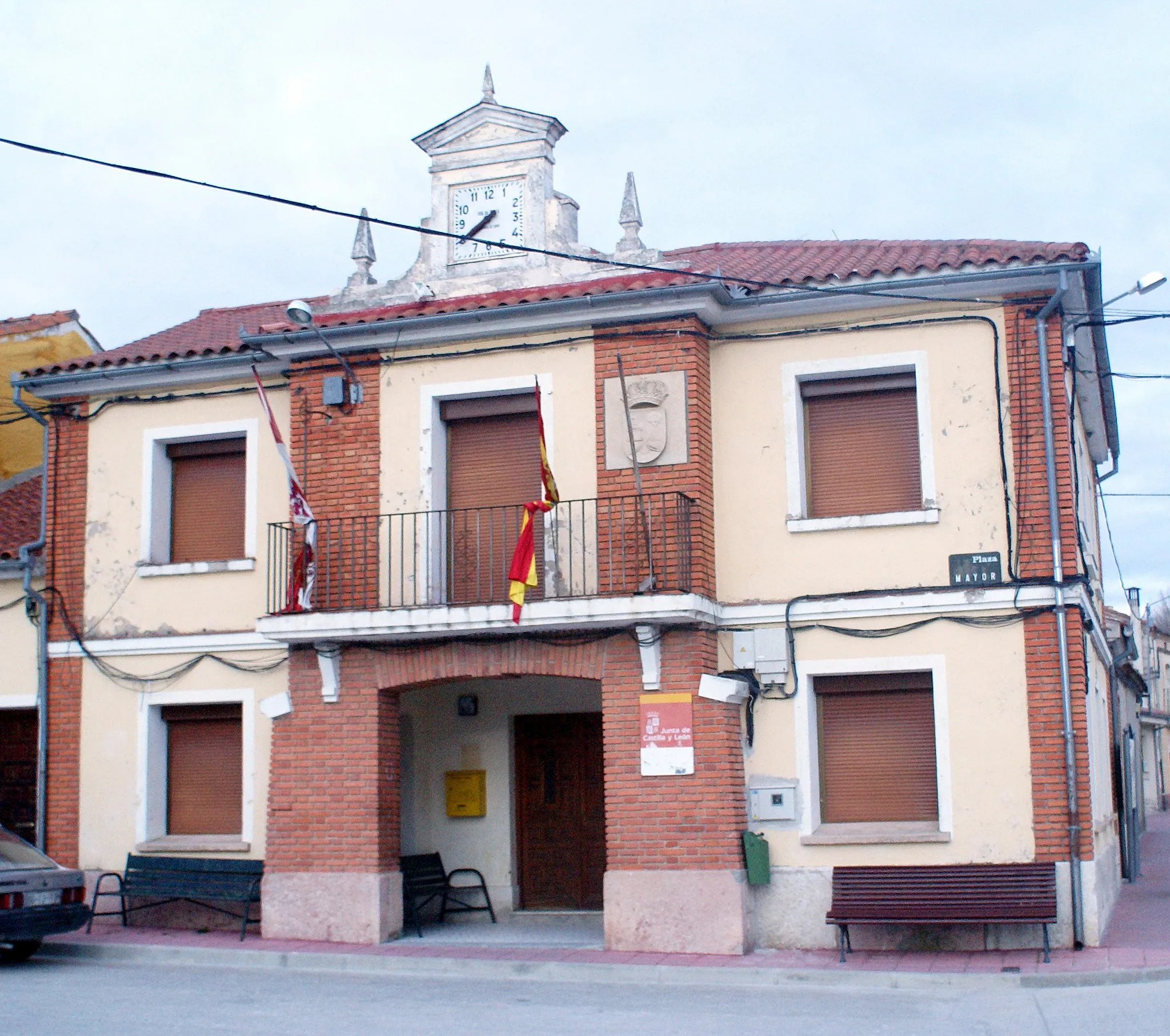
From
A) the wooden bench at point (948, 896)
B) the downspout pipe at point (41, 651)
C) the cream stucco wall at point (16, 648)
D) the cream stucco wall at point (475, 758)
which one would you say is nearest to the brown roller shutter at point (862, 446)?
the wooden bench at point (948, 896)

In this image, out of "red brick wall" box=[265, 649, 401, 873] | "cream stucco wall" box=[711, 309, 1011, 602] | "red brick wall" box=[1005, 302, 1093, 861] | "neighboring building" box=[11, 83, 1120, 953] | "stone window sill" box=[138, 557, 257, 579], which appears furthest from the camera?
"stone window sill" box=[138, 557, 257, 579]

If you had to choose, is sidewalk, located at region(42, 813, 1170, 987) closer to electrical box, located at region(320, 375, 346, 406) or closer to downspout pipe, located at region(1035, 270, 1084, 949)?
downspout pipe, located at region(1035, 270, 1084, 949)

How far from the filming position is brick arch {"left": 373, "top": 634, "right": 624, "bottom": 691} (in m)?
13.0

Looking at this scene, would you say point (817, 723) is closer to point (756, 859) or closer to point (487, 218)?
point (756, 859)

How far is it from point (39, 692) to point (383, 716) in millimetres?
4190

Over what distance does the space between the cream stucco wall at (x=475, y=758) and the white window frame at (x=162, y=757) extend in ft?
5.34

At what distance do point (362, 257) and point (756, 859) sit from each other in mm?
7145

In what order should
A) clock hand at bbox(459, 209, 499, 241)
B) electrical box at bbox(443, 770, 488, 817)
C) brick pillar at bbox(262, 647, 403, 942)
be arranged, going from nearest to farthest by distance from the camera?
brick pillar at bbox(262, 647, 403, 942) → clock hand at bbox(459, 209, 499, 241) → electrical box at bbox(443, 770, 488, 817)

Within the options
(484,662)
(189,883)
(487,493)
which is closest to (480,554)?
(487,493)

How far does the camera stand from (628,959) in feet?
39.2

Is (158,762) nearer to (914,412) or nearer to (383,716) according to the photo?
(383,716)

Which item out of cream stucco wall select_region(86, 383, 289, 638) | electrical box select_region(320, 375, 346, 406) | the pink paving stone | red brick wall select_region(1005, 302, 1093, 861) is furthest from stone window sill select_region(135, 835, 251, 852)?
the pink paving stone

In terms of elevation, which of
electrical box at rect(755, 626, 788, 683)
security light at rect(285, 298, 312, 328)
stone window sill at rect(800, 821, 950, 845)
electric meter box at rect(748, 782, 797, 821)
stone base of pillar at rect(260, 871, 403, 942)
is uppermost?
security light at rect(285, 298, 312, 328)

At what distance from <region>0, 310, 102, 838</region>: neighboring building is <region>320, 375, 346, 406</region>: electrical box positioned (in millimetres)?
4105
